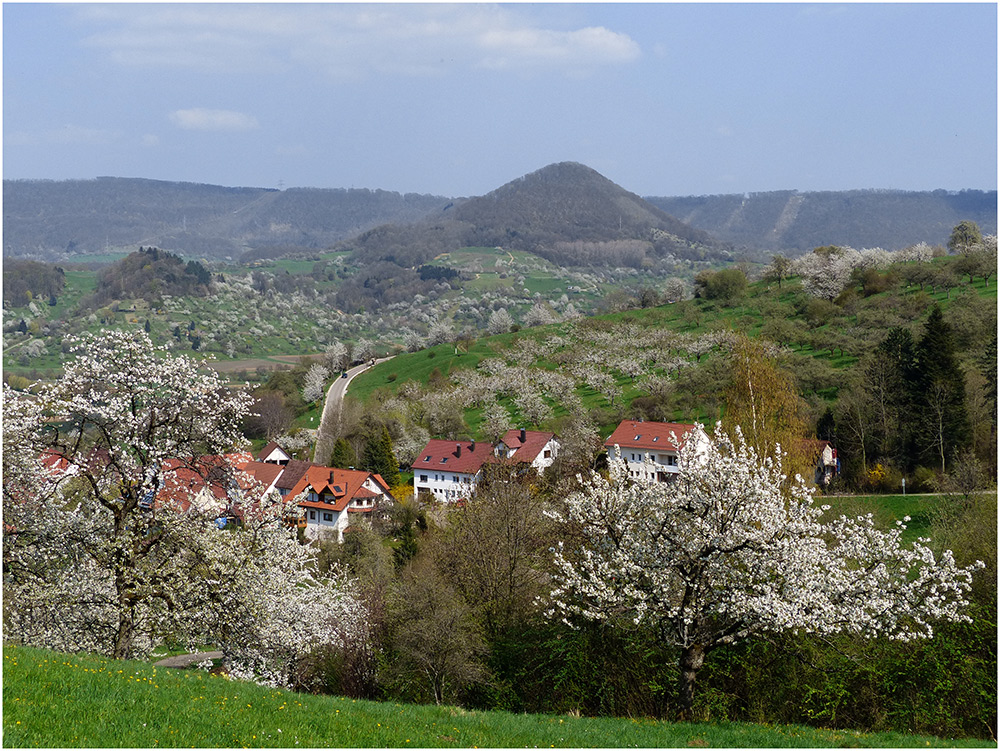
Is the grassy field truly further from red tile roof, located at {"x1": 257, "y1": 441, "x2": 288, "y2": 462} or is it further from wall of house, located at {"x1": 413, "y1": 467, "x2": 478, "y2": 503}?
red tile roof, located at {"x1": 257, "y1": 441, "x2": 288, "y2": 462}

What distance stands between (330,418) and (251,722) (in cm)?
6706

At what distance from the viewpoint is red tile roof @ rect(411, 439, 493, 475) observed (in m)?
60.7

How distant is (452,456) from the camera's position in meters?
62.4

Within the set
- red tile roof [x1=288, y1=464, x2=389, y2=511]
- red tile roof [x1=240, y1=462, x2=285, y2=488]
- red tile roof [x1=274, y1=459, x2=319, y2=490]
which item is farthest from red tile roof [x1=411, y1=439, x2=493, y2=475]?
red tile roof [x1=240, y1=462, x2=285, y2=488]

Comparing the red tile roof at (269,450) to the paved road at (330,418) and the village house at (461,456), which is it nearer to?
the paved road at (330,418)

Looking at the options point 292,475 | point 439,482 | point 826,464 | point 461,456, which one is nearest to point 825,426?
point 826,464

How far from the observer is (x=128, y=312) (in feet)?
603

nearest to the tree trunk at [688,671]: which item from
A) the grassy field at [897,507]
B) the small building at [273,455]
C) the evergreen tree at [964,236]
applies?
the grassy field at [897,507]

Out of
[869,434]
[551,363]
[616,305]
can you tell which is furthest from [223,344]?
[869,434]

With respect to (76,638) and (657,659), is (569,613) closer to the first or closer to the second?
(657,659)

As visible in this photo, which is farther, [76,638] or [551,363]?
[551,363]

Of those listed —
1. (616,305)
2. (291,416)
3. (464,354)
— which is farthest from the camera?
(616,305)

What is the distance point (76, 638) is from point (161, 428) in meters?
4.71

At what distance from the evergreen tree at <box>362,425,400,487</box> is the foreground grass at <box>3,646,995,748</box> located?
164 ft
